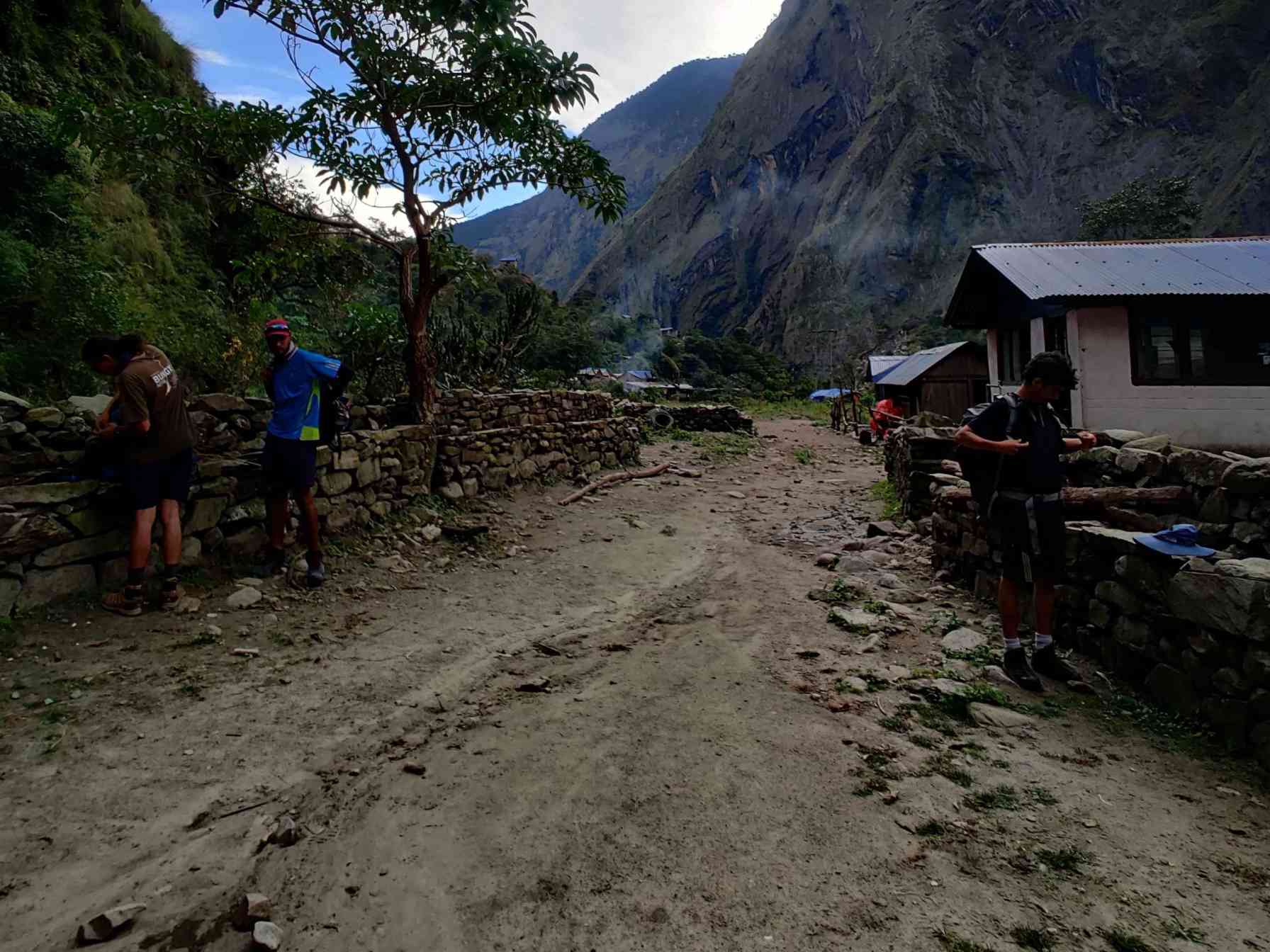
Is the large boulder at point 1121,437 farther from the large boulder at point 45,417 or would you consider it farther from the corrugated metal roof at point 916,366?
the corrugated metal roof at point 916,366

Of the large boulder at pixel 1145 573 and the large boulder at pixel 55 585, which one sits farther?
the large boulder at pixel 55 585

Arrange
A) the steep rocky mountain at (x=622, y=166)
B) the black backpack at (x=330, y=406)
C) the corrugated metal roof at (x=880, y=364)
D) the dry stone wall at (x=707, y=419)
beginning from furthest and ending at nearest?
the steep rocky mountain at (x=622, y=166) < the corrugated metal roof at (x=880, y=364) < the dry stone wall at (x=707, y=419) < the black backpack at (x=330, y=406)

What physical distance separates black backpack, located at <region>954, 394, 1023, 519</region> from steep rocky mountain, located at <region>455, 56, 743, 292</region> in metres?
124

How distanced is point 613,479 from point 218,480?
6.09 meters

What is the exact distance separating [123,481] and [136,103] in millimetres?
3807

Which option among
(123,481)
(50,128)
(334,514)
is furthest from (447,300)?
(123,481)

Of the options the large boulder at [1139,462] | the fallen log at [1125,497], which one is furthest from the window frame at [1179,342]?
the fallen log at [1125,497]

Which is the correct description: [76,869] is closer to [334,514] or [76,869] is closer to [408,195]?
[334,514]

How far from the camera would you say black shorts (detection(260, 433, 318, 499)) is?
4789 millimetres

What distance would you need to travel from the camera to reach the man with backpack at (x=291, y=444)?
15.7ft

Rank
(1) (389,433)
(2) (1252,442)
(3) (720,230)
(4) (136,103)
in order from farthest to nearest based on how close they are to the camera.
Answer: (3) (720,230) < (2) (1252,442) < (1) (389,433) < (4) (136,103)

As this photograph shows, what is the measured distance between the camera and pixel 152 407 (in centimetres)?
397

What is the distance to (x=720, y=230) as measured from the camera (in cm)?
8969

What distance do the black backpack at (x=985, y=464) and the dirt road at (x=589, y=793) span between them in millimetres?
950
